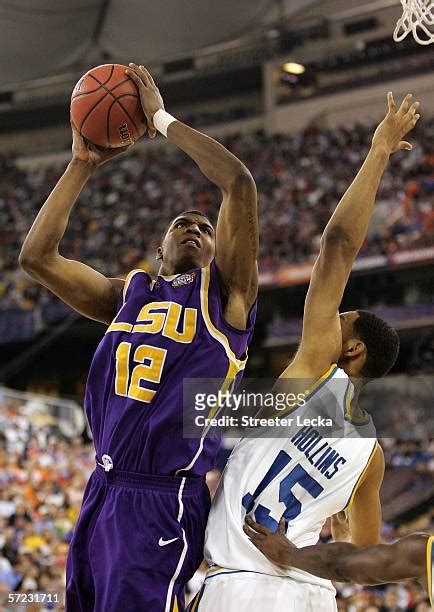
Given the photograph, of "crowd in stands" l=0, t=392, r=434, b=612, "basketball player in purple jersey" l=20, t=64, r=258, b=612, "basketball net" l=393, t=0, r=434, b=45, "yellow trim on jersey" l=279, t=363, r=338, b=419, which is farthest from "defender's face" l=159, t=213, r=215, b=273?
"crowd in stands" l=0, t=392, r=434, b=612

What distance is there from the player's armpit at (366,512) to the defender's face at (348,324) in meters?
0.40

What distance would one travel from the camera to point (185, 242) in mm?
3199

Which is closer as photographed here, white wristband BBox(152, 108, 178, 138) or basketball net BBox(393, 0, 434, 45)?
white wristband BBox(152, 108, 178, 138)

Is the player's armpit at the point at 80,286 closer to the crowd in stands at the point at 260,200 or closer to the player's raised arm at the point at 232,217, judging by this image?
the player's raised arm at the point at 232,217

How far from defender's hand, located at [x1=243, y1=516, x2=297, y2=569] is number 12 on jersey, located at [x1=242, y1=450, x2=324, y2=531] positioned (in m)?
0.05

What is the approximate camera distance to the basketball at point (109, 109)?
10.1 feet

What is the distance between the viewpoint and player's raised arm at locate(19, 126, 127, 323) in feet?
10.4

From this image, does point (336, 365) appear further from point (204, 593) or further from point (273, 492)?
point (204, 593)

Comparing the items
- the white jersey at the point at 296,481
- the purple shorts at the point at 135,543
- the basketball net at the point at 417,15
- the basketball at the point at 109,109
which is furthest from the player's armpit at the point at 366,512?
the basketball net at the point at 417,15

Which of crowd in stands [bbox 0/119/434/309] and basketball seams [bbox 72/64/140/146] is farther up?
crowd in stands [bbox 0/119/434/309]

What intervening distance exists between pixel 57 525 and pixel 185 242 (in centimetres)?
688

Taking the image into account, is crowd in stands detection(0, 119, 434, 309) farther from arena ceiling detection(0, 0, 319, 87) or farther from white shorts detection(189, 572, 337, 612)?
white shorts detection(189, 572, 337, 612)

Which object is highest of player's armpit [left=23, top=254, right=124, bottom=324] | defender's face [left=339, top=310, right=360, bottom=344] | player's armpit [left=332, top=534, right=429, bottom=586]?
player's armpit [left=23, top=254, right=124, bottom=324]

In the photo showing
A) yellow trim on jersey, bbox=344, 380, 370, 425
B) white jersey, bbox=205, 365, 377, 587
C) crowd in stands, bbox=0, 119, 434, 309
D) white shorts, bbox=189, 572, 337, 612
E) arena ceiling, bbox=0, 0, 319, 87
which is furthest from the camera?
arena ceiling, bbox=0, 0, 319, 87
